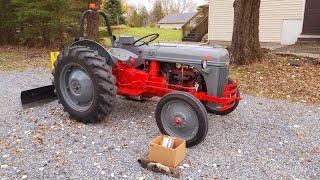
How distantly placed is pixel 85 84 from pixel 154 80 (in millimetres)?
991

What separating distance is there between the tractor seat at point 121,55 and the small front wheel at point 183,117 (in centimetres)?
102

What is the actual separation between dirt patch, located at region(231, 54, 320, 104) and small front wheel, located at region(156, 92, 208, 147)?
3192 mm

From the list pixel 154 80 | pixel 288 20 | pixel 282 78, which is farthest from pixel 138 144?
pixel 288 20

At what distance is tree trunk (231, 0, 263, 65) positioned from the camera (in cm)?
830

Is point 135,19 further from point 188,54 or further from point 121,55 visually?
point 188,54

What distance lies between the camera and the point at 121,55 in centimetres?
489

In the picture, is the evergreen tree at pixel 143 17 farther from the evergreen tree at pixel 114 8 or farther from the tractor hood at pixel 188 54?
the tractor hood at pixel 188 54

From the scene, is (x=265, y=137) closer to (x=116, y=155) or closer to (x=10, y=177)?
(x=116, y=155)

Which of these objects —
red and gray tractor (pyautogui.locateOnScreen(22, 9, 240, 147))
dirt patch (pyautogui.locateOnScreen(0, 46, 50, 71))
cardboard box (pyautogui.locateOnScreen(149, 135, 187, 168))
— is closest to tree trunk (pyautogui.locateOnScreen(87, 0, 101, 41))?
dirt patch (pyautogui.locateOnScreen(0, 46, 50, 71))

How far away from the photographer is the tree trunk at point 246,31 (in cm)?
830

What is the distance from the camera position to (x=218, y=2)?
15.2m

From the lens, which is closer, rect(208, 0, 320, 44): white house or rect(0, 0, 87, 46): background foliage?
rect(0, 0, 87, 46): background foliage

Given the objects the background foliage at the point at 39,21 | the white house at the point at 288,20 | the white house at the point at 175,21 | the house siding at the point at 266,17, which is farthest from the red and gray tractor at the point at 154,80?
the white house at the point at 175,21

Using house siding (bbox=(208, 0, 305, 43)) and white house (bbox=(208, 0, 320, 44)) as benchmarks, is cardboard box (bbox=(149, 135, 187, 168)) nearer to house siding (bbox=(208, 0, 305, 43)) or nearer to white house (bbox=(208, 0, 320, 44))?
white house (bbox=(208, 0, 320, 44))
